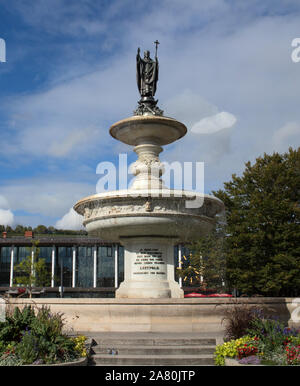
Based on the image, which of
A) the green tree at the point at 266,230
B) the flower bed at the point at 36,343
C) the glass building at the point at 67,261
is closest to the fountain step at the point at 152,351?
the flower bed at the point at 36,343

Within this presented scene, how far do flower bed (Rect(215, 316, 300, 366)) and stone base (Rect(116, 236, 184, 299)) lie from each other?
16.2ft

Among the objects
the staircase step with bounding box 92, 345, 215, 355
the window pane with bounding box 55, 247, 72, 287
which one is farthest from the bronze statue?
the window pane with bounding box 55, 247, 72, 287

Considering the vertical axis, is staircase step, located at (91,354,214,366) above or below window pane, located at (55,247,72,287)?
below

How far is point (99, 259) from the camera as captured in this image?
76250 millimetres

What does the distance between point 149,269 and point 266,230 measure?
16.2 meters

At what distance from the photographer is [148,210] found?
1264 cm

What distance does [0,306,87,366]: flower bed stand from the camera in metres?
7.63

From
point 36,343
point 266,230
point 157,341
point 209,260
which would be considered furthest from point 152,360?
point 209,260

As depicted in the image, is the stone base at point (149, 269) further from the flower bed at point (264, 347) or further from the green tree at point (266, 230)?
the green tree at point (266, 230)

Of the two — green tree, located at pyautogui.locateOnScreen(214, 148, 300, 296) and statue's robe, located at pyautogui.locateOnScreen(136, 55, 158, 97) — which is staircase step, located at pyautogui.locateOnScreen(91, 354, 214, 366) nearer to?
statue's robe, located at pyautogui.locateOnScreen(136, 55, 158, 97)

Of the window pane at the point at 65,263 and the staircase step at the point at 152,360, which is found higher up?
the window pane at the point at 65,263

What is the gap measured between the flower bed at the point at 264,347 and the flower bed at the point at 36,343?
274 centimetres

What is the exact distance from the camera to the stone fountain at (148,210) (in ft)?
41.8
